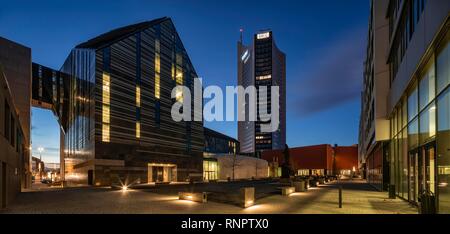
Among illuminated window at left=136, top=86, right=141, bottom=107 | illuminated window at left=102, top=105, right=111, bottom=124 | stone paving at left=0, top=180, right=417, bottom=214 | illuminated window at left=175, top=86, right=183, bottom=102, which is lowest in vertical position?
stone paving at left=0, top=180, right=417, bottom=214

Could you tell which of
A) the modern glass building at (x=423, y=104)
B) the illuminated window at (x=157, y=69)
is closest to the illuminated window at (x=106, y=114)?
the illuminated window at (x=157, y=69)

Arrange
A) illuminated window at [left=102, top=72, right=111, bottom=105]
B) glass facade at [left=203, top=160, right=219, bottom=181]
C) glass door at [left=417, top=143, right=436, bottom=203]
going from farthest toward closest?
glass facade at [left=203, top=160, right=219, bottom=181]
illuminated window at [left=102, top=72, right=111, bottom=105]
glass door at [left=417, top=143, right=436, bottom=203]

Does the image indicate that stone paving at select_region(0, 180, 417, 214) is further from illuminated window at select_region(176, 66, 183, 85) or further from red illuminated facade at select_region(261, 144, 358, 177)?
red illuminated facade at select_region(261, 144, 358, 177)

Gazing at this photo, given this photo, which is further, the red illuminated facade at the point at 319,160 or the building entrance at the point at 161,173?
the red illuminated facade at the point at 319,160

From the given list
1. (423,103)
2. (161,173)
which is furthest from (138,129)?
(423,103)

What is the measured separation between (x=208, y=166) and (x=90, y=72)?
34.2m

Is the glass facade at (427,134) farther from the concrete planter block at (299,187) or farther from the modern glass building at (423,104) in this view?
the concrete planter block at (299,187)

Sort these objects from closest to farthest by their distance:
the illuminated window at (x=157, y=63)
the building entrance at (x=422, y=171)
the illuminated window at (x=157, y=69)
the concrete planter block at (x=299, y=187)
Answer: the building entrance at (x=422, y=171), the concrete planter block at (x=299, y=187), the illuminated window at (x=157, y=69), the illuminated window at (x=157, y=63)

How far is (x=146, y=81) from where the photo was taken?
5406cm

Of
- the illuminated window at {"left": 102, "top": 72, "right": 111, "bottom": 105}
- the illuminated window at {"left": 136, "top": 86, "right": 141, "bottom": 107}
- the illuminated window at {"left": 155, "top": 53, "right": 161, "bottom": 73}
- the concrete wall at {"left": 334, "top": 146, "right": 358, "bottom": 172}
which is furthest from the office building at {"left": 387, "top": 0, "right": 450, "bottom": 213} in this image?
the concrete wall at {"left": 334, "top": 146, "right": 358, "bottom": 172}

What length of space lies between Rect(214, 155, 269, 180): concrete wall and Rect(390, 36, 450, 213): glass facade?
55.7 m

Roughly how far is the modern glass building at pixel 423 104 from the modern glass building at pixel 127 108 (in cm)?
3639

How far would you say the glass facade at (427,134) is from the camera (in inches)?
423

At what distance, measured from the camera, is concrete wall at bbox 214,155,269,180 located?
3009 inches
